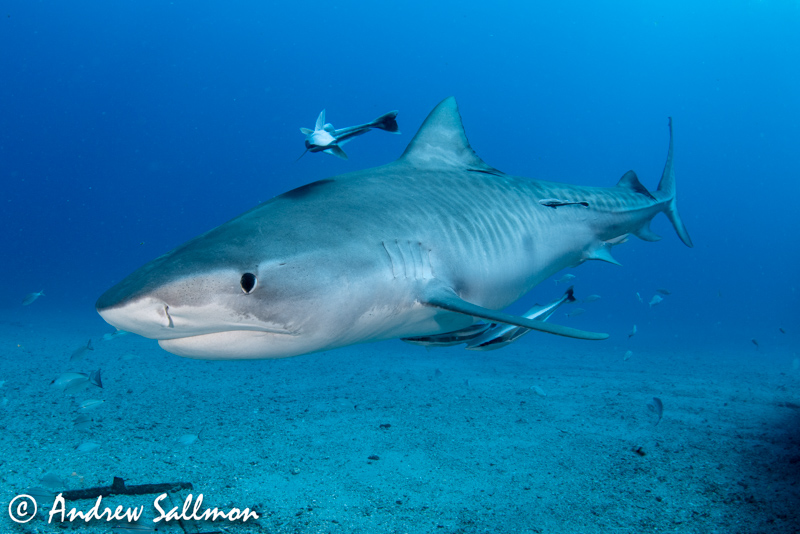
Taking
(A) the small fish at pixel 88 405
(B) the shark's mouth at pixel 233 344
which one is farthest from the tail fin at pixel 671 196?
(A) the small fish at pixel 88 405

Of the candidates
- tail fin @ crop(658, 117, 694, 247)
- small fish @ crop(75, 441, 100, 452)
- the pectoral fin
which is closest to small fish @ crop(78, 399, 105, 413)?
small fish @ crop(75, 441, 100, 452)

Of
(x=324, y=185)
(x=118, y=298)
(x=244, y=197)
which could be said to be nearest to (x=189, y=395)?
(x=324, y=185)

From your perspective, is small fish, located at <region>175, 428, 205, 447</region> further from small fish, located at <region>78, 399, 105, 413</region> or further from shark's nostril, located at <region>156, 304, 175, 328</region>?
shark's nostril, located at <region>156, 304, 175, 328</region>

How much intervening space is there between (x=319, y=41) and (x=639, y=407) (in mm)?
99344

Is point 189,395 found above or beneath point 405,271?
beneath

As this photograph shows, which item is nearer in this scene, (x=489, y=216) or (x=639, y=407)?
(x=489, y=216)

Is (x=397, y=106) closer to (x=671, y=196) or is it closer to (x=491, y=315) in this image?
(x=671, y=196)

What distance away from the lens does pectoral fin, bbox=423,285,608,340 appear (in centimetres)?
210

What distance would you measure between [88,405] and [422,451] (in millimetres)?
3363

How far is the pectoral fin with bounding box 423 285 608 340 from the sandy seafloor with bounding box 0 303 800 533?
4.06 ft

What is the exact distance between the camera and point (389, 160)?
332 feet

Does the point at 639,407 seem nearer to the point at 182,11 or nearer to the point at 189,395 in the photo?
the point at 189,395

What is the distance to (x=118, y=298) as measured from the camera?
1491 mm

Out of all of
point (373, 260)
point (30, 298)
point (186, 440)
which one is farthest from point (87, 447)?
point (30, 298)
